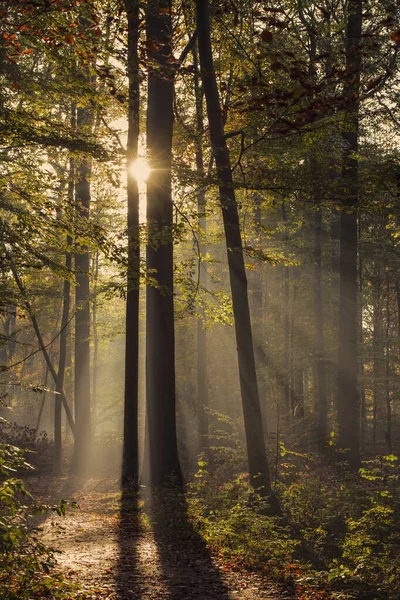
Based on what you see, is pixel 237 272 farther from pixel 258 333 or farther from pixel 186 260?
Result: pixel 258 333

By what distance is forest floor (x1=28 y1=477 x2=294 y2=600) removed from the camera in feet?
20.6

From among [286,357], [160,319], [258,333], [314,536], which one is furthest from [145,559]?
[258,333]

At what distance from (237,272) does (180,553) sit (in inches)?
222

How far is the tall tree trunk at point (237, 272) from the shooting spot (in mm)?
10859

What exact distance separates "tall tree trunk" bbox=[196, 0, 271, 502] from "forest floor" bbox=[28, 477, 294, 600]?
69.4 inches

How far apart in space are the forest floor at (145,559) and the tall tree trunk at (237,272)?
5.78 feet

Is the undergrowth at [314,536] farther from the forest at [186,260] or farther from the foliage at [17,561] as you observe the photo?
the foliage at [17,561]

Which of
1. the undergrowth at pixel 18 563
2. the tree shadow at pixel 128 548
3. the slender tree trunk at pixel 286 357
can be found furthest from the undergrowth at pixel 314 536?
the slender tree trunk at pixel 286 357

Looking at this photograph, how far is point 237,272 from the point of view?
38.1 ft

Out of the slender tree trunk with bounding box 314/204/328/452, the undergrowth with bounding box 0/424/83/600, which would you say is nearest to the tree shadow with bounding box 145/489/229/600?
the undergrowth with bounding box 0/424/83/600

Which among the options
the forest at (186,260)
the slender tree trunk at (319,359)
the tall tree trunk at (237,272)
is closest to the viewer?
the forest at (186,260)

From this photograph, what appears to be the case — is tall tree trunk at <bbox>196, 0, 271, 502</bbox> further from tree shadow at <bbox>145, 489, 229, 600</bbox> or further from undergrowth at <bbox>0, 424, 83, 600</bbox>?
undergrowth at <bbox>0, 424, 83, 600</bbox>

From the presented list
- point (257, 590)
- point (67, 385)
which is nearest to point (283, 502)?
point (257, 590)

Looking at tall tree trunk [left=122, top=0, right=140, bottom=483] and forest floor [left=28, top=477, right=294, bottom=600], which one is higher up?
tall tree trunk [left=122, top=0, right=140, bottom=483]
